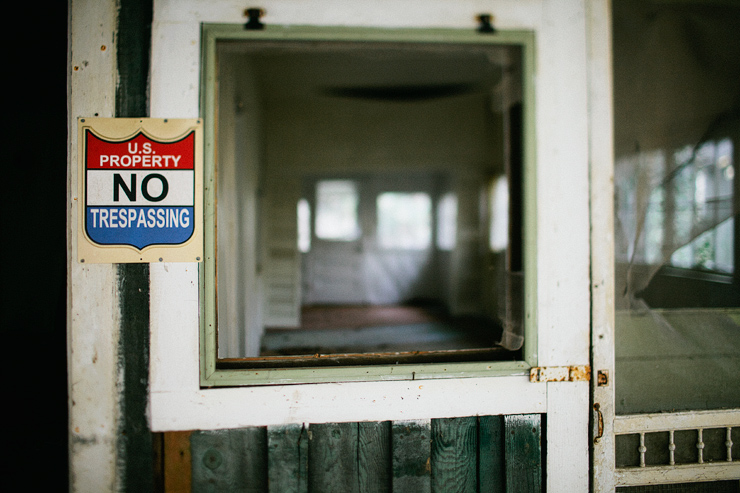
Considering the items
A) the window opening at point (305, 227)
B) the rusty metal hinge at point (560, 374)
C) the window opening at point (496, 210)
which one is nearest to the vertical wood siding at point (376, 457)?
the rusty metal hinge at point (560, 374)

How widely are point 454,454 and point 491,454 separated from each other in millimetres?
116

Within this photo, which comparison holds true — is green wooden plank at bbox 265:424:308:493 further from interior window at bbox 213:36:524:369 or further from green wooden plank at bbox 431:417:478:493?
interior window at bbox 213:36:524:369

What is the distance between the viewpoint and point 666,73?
1.24 meters

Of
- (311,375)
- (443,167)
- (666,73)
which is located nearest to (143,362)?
(311,375)

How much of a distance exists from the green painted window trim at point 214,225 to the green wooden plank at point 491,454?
160mm

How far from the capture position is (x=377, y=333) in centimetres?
385

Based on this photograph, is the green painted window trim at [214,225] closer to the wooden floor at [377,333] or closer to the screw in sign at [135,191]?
the screw in sign at [135,191]

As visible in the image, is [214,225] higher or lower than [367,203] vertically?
lower

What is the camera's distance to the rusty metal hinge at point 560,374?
1.10m

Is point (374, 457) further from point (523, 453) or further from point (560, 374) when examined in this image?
point (560, 374)

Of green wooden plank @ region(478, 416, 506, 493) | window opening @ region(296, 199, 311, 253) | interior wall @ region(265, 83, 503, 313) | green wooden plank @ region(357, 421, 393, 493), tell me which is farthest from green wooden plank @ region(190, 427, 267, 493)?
window opening @ region(296, 199, 311, 253)

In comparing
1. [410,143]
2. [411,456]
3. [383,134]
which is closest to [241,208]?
[411,456]

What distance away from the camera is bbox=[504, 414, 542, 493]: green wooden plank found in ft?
3.63
